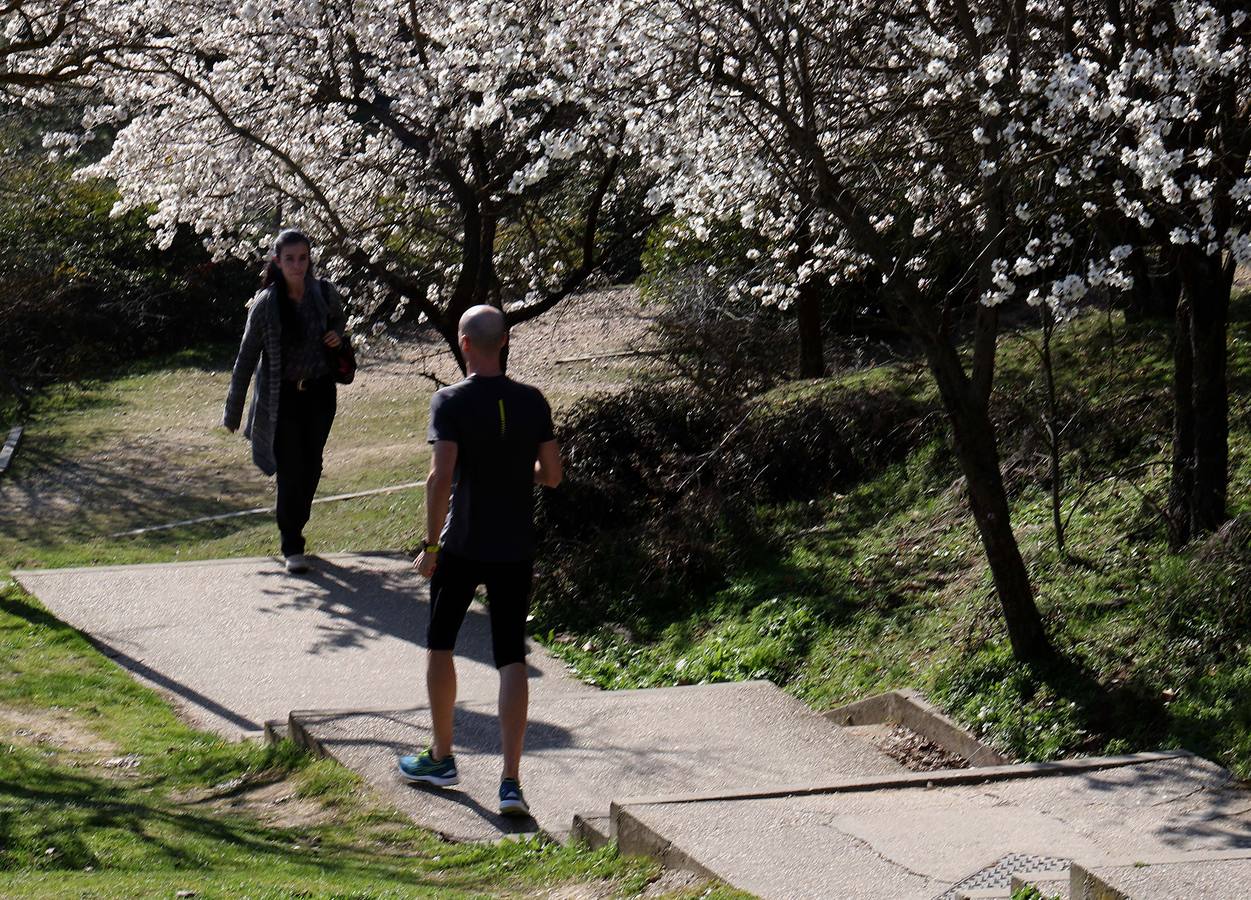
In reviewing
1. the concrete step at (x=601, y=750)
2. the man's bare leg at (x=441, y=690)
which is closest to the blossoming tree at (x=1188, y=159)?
the concrete step at (x=601, y=750)

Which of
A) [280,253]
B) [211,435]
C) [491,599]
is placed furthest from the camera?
[211,435]

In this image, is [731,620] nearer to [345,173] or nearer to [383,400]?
[345,173]

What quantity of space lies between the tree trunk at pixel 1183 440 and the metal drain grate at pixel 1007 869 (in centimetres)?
286

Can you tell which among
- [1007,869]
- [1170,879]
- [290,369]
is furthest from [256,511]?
[1170,879]

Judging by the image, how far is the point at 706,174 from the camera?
8.23 m

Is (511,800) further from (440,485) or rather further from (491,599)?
(440,485)

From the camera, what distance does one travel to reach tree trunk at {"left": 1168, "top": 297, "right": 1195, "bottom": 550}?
6965mm

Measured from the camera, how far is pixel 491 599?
5473 mm

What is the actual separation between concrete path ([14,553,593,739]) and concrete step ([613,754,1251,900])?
2.44 meters

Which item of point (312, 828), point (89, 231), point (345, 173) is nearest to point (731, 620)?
point (312, 828)

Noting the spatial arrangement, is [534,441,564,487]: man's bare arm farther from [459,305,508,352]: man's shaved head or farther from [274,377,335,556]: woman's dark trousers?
[274,377,335,556]: woman's dark trousers

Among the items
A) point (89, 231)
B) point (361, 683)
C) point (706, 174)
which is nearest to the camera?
point (361, 683)

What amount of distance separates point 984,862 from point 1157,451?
14.1 feet

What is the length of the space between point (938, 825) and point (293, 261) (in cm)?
524
